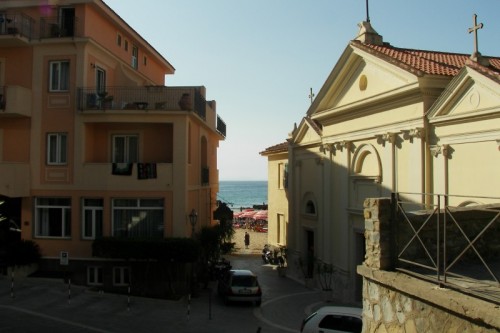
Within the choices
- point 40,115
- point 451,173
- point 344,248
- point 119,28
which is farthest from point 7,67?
point 451,173

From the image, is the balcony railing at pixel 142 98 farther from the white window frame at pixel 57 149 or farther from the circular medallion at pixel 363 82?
the circular medallion at pixel 363 82

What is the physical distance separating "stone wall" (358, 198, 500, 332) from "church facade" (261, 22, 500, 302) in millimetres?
5125

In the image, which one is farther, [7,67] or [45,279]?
[7,67]

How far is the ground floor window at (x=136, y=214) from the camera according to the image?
2172 cm

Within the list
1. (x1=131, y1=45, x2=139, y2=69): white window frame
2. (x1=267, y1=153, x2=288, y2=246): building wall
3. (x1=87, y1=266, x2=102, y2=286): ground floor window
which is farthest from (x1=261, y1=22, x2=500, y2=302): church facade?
(x1=87, y1=266, x2=102, y2=286): ground floor window

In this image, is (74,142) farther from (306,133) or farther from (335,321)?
(335,321)

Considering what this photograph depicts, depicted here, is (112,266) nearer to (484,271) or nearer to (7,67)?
(7,67)

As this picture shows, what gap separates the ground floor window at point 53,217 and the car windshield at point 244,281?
7.82 m

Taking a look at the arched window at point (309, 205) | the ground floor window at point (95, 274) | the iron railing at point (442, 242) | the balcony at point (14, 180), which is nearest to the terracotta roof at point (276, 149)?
the arched window at point (309, 205)

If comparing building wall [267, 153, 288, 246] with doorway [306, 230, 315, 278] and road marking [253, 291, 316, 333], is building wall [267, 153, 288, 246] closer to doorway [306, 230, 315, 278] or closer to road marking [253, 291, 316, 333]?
doorway [306, 230, 315, 278]

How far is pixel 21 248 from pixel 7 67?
27.6ft

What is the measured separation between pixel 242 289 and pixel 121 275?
5.44 meters

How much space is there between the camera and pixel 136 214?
71.4 feet

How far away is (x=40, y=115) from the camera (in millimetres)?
21969
